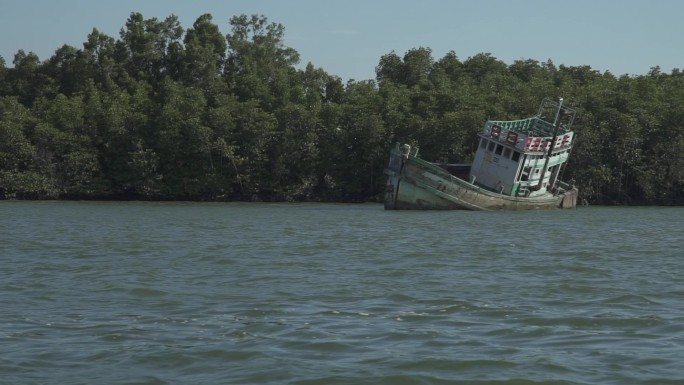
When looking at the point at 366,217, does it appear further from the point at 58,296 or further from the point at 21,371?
the point at 21,371

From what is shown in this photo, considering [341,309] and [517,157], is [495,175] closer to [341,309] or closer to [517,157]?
[517,157]

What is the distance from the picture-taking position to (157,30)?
8850cm

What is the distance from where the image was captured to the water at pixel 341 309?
1352cm

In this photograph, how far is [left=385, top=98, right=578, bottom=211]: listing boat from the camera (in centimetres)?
4869

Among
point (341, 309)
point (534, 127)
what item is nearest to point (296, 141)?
point (534, 127)

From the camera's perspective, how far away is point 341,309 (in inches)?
704

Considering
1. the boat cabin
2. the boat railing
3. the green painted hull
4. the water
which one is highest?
the boat railing

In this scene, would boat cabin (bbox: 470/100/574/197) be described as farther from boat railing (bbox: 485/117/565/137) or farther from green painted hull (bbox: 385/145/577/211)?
green painted hull (bbox: 385/145/577/211)

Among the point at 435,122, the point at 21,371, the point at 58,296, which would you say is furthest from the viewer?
the point at 435,122

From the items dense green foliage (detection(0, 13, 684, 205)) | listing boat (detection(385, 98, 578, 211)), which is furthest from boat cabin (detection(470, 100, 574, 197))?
dense green foliage (detection(0, 13, 684, 205))

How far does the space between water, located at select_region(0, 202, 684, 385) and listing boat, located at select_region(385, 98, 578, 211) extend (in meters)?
13.5

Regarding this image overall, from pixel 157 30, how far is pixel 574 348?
7722cm

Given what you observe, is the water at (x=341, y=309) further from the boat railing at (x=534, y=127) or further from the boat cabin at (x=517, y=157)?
the boat railing at (x=534, y=127)

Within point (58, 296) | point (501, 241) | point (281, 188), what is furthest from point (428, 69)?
point (58, 296)
